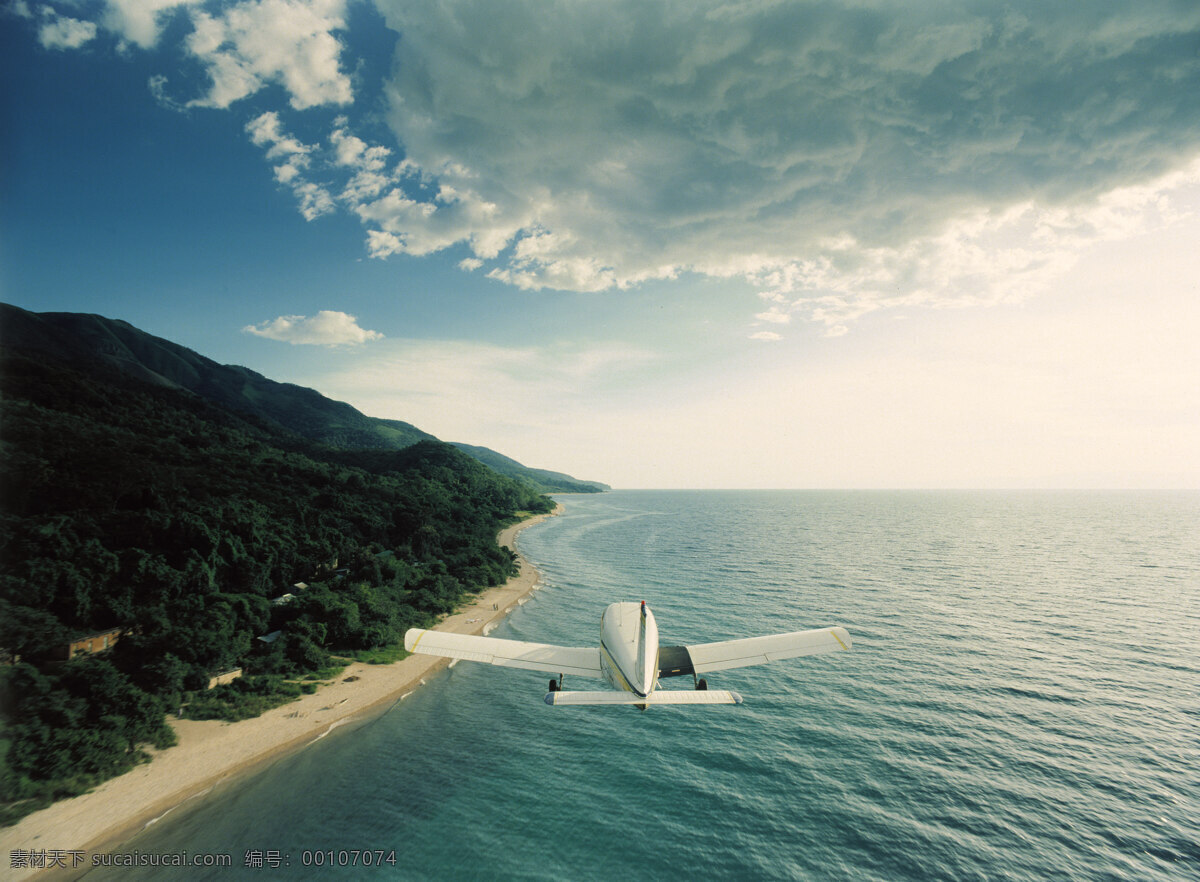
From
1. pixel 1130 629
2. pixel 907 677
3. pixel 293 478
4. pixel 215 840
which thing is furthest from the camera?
pixel 293 478

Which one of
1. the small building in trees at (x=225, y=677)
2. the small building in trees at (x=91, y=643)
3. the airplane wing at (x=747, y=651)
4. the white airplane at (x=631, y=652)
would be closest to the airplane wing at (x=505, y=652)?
the white airplane at (x=631, y=652)

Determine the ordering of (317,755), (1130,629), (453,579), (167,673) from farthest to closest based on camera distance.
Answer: (453,579) → (1130,629) → (167,673) → (317,755)

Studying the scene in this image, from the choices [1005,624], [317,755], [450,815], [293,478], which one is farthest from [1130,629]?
[293,478]

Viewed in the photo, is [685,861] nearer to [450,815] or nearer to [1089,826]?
[450,815]

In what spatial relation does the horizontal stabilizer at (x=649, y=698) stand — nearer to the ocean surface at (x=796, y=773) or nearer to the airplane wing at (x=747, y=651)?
the airplane wing at (x=747, y=651)

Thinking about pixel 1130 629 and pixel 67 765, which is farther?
pixel 1130 629
